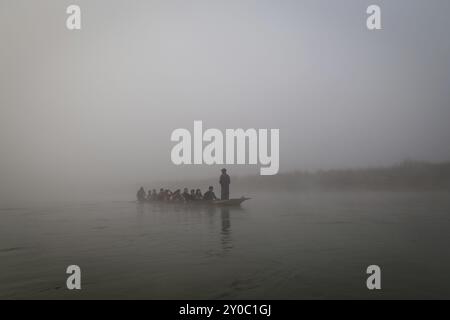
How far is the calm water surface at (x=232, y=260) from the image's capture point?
16.6 ft

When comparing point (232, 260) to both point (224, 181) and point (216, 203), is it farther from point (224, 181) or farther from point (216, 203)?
point (216, 203)

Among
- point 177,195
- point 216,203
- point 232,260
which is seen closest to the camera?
point 232,260

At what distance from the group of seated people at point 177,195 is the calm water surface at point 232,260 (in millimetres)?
7399

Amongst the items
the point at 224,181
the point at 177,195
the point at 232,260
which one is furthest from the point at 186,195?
the point at 232,260

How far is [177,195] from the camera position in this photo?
20531 millimetres

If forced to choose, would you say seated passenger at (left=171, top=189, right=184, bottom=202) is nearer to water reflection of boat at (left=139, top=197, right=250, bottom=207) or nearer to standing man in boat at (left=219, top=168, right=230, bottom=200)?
water reflection of boat at (left=139, top=197, right=250, bottom=207)

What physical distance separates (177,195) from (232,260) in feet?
47.0

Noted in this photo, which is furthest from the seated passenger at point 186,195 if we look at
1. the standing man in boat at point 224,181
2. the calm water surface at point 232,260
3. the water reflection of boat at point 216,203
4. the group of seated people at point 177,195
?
the calm water surface at point 232,260

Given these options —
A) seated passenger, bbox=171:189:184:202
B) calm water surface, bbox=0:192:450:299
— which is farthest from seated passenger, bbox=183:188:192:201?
calm water surface, bbox=0:192:450:299

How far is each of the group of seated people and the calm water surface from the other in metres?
7.40

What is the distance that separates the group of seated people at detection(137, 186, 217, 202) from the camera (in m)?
18.5
